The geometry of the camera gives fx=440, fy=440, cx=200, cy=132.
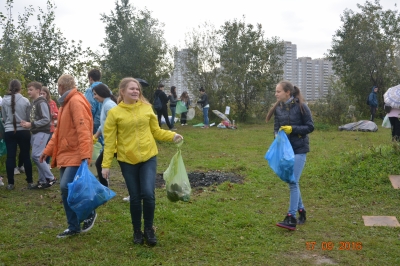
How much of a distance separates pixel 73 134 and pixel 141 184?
3.22ft

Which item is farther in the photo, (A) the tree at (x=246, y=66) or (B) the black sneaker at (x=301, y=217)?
(A) the tree at (x=246, y=66)

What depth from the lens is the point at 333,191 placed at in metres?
7.54

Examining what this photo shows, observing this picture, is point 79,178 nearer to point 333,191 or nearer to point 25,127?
point 25,127

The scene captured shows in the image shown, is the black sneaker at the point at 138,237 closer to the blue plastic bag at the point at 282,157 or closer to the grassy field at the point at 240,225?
the grassy field at the point at 240,225

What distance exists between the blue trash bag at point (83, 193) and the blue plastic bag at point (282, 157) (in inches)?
82.2

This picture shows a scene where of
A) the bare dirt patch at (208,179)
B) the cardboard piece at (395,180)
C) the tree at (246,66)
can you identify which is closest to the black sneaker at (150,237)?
the bare dirt patch at (208,179)

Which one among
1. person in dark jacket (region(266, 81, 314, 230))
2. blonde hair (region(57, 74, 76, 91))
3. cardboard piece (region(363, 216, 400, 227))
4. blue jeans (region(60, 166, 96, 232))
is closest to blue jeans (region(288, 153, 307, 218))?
person in dark jacket (region(266, 81, 314, 230))

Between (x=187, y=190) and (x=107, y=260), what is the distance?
1.24 m

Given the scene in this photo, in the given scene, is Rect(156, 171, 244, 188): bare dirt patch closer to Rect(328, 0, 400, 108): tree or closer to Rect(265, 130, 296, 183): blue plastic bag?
Rect(265, 130, 296, 183): blue plastic bag

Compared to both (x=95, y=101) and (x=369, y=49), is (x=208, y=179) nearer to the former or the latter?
(x=95, y=101)

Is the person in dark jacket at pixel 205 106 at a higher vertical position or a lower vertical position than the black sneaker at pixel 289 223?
higher

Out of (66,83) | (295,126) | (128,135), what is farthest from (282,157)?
(66,83)

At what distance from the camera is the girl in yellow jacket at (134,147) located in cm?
468

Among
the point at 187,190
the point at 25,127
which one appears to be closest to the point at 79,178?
the point at 187,190
